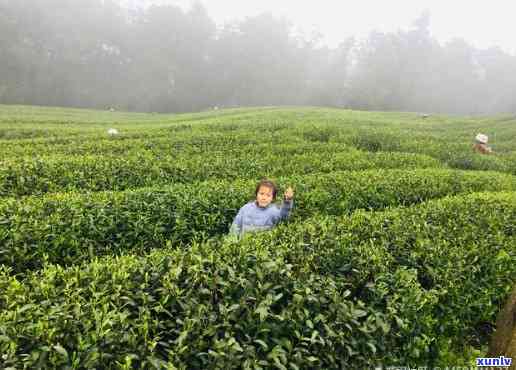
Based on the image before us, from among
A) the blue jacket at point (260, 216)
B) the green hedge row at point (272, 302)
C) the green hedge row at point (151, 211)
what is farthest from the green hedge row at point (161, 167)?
the green hedge row at point (272, 302)

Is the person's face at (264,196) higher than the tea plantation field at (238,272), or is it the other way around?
the person's face at (264,196)

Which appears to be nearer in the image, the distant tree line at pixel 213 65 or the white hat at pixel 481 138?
the white hat at pixel 481 138

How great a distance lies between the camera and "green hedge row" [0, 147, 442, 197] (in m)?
9.88

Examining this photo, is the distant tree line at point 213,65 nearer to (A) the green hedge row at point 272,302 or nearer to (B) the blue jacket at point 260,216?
(B) the blue jacket at point 260,216

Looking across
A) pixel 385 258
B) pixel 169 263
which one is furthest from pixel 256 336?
pixel 385 258

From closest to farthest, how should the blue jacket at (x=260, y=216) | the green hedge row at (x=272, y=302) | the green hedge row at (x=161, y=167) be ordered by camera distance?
1. the green hedge row at (x=272, y=302)
2. the blue jacket at (x=260, y=216)
3. the green hedge row at (x=161, y=167)

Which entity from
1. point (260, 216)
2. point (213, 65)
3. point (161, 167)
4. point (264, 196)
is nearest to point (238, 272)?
point (260, 216)

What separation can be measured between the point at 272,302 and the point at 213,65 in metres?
73.5

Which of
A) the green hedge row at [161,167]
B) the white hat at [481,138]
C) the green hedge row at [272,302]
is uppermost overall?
the white hat at [481,138]

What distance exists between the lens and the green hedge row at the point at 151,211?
6.61 meters

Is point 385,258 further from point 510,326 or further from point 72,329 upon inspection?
point 72,329

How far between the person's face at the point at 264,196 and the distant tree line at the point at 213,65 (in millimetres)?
59888

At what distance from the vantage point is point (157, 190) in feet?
28.5

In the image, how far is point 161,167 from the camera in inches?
460
